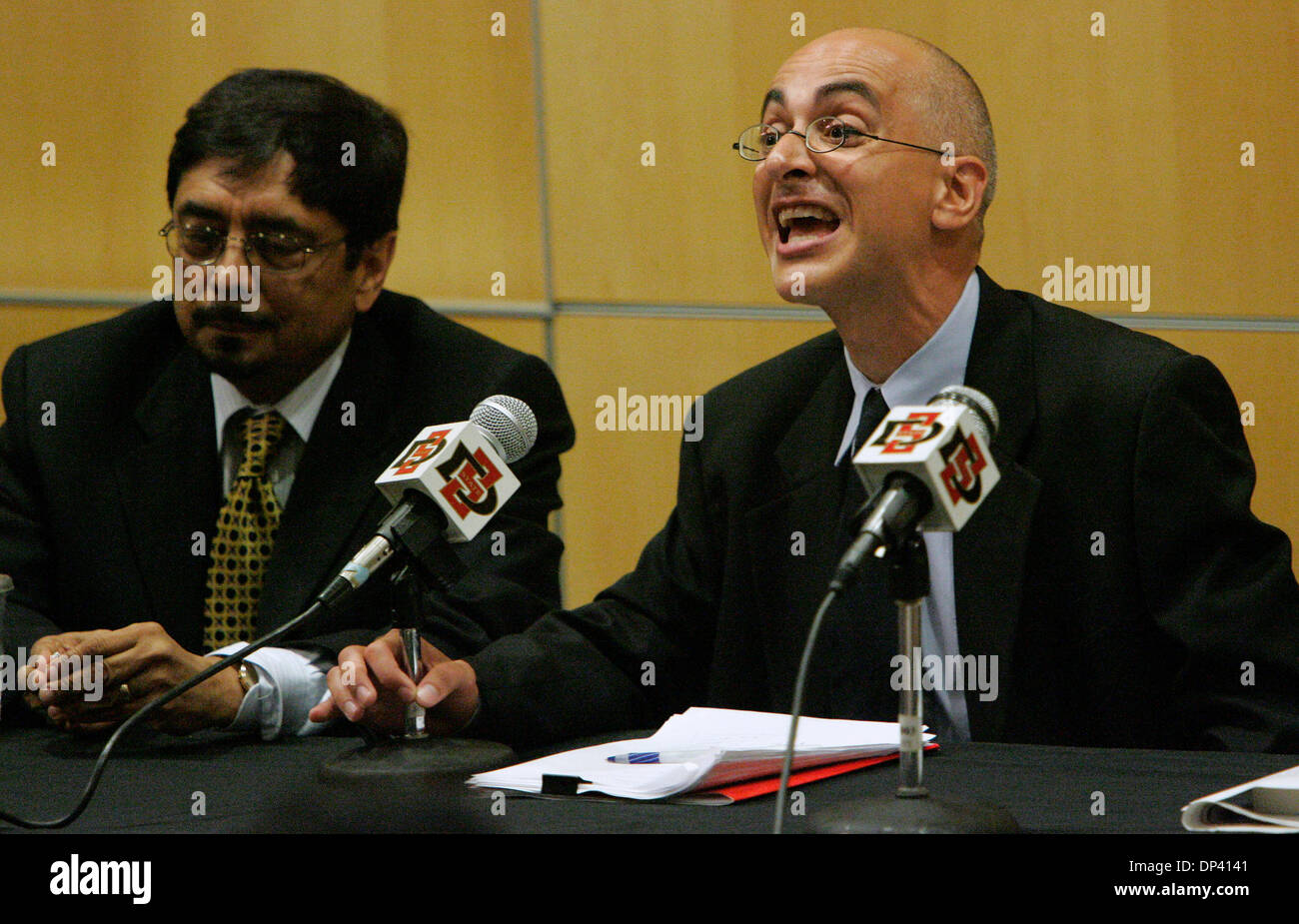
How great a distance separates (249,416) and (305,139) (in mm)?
425

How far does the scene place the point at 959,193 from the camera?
1818 mm

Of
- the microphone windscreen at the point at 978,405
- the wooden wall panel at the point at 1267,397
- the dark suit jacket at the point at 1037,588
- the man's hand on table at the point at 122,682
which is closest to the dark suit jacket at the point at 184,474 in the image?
the dark suit jacket at the point at 1037,588

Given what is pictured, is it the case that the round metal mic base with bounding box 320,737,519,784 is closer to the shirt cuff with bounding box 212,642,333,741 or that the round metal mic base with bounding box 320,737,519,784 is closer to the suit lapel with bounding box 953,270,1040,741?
the shirt cuff with bounding box 212,642,333,741

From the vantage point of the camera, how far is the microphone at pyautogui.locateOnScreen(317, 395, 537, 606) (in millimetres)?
1199

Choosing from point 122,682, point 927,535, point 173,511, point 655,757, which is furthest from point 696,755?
point 173,511

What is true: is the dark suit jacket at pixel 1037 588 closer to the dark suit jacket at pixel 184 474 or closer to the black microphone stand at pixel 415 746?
the black microphone stand at pixel 415 746

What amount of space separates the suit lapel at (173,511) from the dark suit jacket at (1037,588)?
2.24 ft

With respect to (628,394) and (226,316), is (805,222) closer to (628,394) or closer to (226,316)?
(226,316)

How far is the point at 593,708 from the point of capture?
1552 mm

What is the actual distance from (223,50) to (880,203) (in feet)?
5.62

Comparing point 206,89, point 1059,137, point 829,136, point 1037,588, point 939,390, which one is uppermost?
point 206,89

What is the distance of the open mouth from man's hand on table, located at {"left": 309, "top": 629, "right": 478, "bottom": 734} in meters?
0.69

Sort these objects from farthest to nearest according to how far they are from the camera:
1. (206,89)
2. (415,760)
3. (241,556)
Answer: (206,89)
(241,556)
(415,760)
